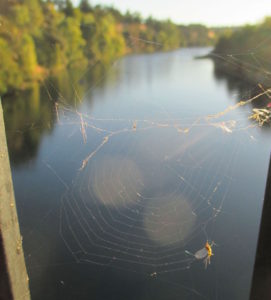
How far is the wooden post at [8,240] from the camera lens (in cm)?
58

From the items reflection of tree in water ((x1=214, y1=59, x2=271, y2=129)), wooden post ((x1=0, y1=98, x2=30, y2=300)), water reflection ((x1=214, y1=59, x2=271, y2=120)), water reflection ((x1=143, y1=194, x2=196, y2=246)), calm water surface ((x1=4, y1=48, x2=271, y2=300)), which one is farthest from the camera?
water reflection ((x1=143, y1=194, x2=196, y2=246))

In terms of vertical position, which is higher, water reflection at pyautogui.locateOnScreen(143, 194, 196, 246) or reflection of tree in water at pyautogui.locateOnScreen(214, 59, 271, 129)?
reflection of tree in water at pyautogui.locateOnScreen(214, 59, 271, 129)

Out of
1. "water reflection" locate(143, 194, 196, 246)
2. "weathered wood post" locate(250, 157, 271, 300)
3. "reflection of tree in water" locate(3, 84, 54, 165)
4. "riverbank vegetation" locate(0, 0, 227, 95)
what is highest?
"riverbank vegetation" locate(0, 0, 227, 95)

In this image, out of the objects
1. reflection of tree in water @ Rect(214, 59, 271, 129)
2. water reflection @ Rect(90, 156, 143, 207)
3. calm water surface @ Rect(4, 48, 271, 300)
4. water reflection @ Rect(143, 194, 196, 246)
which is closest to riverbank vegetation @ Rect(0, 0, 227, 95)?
calm water surface @ Rect(4, 48, 271, 300)

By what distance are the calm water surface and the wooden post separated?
146 centimetres

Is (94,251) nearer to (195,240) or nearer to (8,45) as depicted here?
(195,240)

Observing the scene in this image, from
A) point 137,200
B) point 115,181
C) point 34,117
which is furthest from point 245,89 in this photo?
point 34,117

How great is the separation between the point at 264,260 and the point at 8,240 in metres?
0.58

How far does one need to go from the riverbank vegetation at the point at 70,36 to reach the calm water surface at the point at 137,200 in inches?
19.1

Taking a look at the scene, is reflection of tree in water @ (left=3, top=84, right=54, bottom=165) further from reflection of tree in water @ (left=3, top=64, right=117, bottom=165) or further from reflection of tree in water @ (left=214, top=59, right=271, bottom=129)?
reflection of tree in water @ (left=214, top=59, right=271, bottom=129)

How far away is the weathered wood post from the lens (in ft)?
2.19

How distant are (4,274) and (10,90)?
10.3 m

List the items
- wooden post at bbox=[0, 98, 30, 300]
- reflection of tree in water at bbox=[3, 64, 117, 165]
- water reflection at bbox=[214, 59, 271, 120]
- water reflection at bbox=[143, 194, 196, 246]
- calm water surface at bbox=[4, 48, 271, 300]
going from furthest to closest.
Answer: reflection of tree in water at bbox=[3, 64, 117, 165], water reflection at bbox=[143, 194, 196, 246], calm water surface at bbox=[4, 48, 271, 300], water reflection at bbox=[214, 59, 271, 120], wooden post at bbox=[0, 98, 30, 300]

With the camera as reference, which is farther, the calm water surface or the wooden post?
the calm water surface
